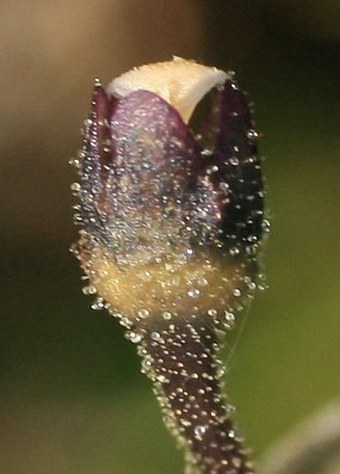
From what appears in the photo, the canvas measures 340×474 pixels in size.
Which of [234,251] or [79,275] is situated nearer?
[234,251]

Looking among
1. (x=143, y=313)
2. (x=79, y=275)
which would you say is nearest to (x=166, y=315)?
(x=143, y=313)

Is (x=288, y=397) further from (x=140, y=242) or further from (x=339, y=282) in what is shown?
(x=140, y=242)

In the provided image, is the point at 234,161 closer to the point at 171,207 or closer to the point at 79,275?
the point at 171,207

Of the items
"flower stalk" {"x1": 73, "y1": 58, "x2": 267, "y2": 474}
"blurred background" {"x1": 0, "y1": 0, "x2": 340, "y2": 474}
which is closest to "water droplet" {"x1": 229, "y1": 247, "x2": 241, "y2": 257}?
"flower stalk" {"x1": 73, "y1": 58, "x2": 267, "y2": 474}

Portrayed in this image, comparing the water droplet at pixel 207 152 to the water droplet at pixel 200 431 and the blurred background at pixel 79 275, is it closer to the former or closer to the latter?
the water droplet at pixel 200 431

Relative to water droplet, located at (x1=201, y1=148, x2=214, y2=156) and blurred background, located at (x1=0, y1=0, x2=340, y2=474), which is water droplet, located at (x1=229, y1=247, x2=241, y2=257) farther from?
blurred background, located at (x1=0, y1=0, x2=340, y2=474)

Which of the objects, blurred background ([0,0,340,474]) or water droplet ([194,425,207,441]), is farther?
blurred background ([0,0,340,474])
